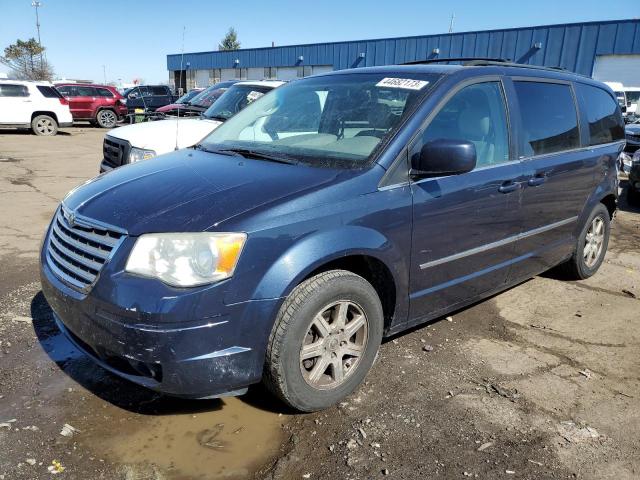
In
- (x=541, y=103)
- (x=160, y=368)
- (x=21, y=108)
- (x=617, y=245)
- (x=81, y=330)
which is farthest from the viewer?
(x=21, y=108)

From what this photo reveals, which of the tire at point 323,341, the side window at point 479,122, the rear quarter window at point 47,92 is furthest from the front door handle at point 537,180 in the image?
the rear quarter window at point 47,92

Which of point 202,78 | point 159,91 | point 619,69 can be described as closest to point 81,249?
point 159,91

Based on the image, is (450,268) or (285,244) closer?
(285,244)

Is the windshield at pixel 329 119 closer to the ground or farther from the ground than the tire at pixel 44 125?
farther from the ground

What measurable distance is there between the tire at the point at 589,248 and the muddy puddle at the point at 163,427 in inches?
131

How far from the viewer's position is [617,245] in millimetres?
6527

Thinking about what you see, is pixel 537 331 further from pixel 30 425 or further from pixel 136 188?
pixel 30 425

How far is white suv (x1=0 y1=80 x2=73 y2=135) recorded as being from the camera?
664 inches

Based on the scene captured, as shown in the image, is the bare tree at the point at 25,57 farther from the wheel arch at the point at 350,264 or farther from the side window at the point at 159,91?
the wheel arch at the point at 350,264

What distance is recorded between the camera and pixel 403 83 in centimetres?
333

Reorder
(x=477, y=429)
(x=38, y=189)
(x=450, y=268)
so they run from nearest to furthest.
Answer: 1. (x=477, y=429)
2. (x=450, y=268)
3. (x=38, y=189)

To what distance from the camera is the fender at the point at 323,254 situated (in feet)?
7.93

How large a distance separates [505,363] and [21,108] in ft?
59.9

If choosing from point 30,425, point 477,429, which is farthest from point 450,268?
point 30,425
